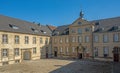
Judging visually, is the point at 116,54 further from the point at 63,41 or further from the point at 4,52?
the point at 4,52

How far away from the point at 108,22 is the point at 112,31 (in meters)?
4.21

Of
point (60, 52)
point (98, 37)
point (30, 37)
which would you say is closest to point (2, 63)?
point (30, 37)

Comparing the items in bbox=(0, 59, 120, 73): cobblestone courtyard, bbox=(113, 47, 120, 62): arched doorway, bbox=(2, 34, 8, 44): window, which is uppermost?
bbox=(2, 34, 8, 44): window

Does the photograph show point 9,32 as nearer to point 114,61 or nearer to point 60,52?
point 60,52

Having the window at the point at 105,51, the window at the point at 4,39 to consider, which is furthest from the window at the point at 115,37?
the window at the point at 4,39

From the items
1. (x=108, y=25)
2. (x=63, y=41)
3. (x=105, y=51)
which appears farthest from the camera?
(x=63, y=41)

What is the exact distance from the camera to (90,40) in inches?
1296

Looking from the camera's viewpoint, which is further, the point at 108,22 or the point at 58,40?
the point at 58,40

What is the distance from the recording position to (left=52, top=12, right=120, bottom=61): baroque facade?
29.5 meters

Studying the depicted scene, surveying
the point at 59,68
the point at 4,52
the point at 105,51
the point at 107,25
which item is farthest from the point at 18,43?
the point at 107,25

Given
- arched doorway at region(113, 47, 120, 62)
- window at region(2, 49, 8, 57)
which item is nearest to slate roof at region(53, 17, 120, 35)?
arched doorway at region(113, 47, 120, 62)

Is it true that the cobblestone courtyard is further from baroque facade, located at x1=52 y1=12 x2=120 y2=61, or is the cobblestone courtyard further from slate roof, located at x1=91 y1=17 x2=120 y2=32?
slate roof, located at x1=91 y1=17 x2=120 y2=32

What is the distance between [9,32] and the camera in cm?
2745

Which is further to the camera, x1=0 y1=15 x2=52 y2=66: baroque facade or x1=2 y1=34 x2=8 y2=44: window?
x1=0 y1=15 x2=52 y2=66: baroque facade
